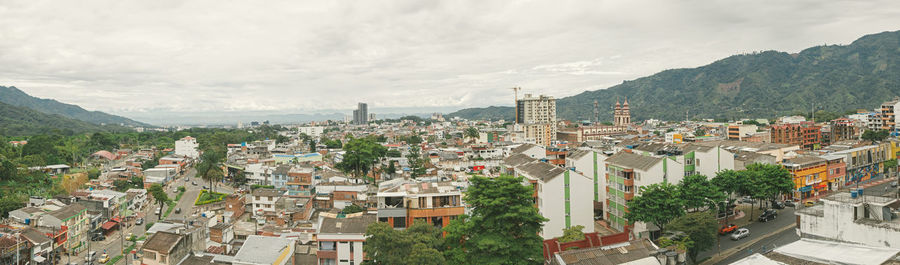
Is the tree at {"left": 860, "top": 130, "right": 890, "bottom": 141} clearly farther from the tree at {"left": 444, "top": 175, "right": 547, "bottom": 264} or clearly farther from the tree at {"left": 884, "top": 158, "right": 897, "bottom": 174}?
the tree at {"left": 444, "top": 175, "right": 547, "bottom": 264}

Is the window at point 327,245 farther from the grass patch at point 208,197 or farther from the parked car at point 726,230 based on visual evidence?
the grass patch at point 208,197

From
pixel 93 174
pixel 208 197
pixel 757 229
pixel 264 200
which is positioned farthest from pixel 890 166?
pixel 93 174

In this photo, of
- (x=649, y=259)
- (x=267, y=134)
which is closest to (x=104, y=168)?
(x=267, y=134)

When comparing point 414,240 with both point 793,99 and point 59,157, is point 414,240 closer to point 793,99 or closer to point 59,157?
point 59,157

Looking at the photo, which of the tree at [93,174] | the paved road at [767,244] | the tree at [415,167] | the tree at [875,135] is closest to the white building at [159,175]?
the tree at [93,174]

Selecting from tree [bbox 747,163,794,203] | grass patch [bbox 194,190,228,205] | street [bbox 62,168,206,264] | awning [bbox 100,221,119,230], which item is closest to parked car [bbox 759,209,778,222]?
tree [bbox 747,163,794,203]
